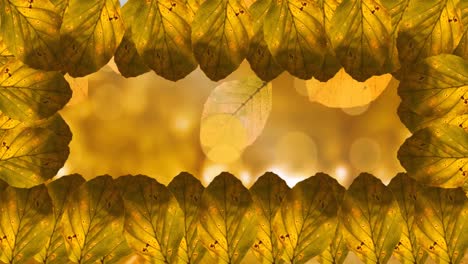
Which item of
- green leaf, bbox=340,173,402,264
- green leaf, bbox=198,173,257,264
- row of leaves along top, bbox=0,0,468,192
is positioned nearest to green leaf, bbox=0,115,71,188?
row of leaves along top, bbox=0,0,468,192

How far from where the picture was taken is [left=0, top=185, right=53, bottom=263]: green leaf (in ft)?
1.36

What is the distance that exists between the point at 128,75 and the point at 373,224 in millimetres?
215

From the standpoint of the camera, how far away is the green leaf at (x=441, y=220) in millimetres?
440

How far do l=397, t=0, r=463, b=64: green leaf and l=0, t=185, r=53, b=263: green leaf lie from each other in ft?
0.93

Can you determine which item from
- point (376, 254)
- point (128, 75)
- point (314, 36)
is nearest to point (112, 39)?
point (128, 75)

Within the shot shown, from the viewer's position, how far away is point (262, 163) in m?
0.49

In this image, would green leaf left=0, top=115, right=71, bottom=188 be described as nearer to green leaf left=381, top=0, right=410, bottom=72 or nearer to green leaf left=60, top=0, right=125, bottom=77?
green leaf left=60, top=0, right=125, bottom=77

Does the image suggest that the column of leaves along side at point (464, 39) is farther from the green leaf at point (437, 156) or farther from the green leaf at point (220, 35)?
the green leaf at point (220, 35)

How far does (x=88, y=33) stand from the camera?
0.41m

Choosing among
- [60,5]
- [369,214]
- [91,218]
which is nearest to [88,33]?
[60,5]

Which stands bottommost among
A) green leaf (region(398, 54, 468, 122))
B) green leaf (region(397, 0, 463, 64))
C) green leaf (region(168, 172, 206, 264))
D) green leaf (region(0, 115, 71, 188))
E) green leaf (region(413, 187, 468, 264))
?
green leaf (region(0, 115, 71, 188))

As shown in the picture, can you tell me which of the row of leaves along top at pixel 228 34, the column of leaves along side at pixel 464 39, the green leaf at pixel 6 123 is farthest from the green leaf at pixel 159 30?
the column of leaves along side at pixel 464 39

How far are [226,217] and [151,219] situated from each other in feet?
0.18

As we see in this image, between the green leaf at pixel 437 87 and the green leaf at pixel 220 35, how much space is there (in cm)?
13
